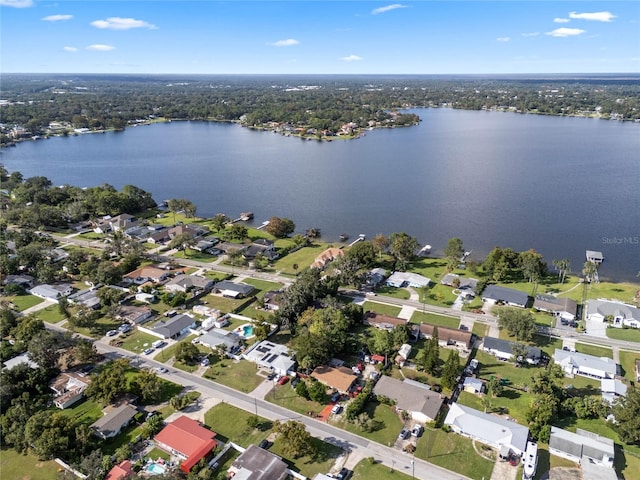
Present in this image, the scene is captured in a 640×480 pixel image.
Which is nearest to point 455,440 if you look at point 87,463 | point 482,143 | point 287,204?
point 87,463

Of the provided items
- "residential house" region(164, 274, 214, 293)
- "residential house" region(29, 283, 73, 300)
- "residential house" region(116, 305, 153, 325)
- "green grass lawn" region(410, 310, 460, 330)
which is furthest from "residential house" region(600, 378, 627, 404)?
"residential house" region(29, 283, 73, 300)

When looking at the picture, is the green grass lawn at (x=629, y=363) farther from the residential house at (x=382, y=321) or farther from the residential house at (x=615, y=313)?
the residential house at (x=382, y=321)

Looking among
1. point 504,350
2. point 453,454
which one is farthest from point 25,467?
point 504,350

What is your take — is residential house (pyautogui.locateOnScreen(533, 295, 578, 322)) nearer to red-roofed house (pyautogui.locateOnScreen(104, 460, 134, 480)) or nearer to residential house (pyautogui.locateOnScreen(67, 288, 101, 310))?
red-roofed house (pyautogui.locateOnScreen(104, 460, 134, 480))

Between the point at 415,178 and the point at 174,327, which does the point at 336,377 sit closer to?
the point at 174,327

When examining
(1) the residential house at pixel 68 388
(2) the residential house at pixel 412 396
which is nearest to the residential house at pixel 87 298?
(1) the residential house at pixel 68 388

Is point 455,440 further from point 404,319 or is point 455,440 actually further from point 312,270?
point 312,270
